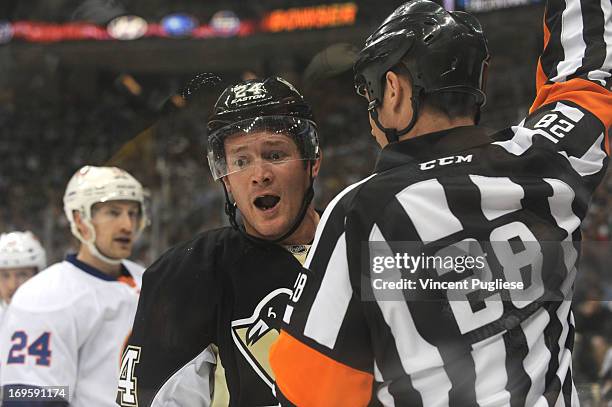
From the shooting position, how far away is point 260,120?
71.9 inches

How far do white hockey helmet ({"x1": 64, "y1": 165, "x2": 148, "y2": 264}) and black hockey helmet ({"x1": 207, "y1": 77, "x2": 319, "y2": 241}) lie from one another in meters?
1.08

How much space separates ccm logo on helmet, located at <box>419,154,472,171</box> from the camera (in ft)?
4.24

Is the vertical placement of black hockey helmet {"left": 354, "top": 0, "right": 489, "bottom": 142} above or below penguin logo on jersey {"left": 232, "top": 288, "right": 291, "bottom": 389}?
above

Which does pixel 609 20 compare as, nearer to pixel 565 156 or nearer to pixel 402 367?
pixel 565 156

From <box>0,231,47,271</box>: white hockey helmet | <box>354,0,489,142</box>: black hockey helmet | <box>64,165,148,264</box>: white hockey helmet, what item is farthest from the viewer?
<box>0,231,47,271</box>: white hockey helmet

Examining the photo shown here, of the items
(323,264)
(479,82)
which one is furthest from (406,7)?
(323,264)

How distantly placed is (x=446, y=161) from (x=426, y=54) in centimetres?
17

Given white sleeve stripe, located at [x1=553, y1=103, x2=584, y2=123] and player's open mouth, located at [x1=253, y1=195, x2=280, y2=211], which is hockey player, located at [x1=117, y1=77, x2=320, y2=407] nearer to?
player's open mouth, located at [x1=253, y1=195, x2=280, y2=211]

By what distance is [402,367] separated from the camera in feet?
4.10

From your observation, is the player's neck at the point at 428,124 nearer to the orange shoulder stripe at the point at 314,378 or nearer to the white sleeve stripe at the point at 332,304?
the white sleeve stripe at the point at 332,304

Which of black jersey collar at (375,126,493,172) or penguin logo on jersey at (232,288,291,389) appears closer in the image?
black jersey collar at (375,126,493,172)

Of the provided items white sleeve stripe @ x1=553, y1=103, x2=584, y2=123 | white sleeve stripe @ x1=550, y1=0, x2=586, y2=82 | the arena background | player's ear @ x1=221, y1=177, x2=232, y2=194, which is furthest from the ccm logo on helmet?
player's ear @ x1=221, y1=177, x2=232, y2=194

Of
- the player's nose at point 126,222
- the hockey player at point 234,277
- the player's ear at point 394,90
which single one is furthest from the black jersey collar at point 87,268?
the player's ear at point 394,90

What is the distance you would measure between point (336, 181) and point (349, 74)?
1.89 ft
